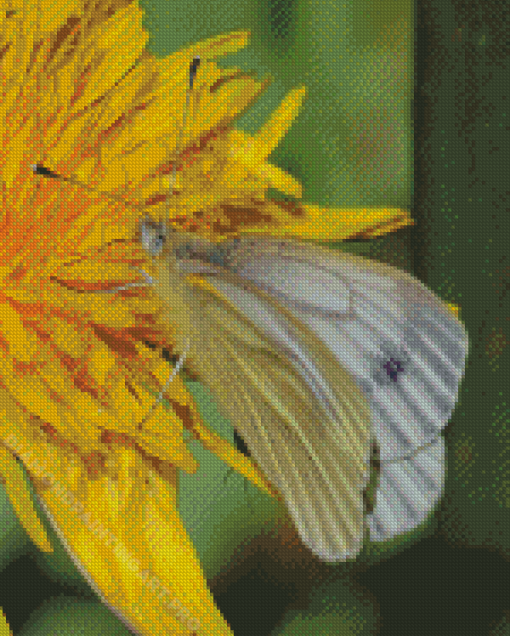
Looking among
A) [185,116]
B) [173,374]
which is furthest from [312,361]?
[185,116]

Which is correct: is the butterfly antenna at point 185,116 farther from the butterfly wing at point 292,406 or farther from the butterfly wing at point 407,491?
the butterfly wing at point 407,491

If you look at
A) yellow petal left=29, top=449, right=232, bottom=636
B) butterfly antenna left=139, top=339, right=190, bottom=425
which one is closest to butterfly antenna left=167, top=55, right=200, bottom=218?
butterfly antenna left=139, top=339, right=190, bottom=425

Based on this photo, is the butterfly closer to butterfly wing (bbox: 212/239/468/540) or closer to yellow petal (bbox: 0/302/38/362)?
butterfly wing (bbox: 212/239/468/540)

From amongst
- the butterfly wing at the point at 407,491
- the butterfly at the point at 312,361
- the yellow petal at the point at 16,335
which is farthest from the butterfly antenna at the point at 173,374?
the butterfly wing at the point at 407,491

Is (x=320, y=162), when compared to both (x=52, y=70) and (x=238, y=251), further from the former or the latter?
(x=52, y=70)

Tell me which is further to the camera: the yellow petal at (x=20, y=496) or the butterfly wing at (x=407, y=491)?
the butterfly wing at (x=407, y=491)

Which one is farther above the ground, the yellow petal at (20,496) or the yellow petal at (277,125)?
the yellow petal at (277,125)

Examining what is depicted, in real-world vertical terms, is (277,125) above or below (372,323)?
above

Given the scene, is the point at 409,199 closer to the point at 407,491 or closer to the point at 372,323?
the point at 372,323
